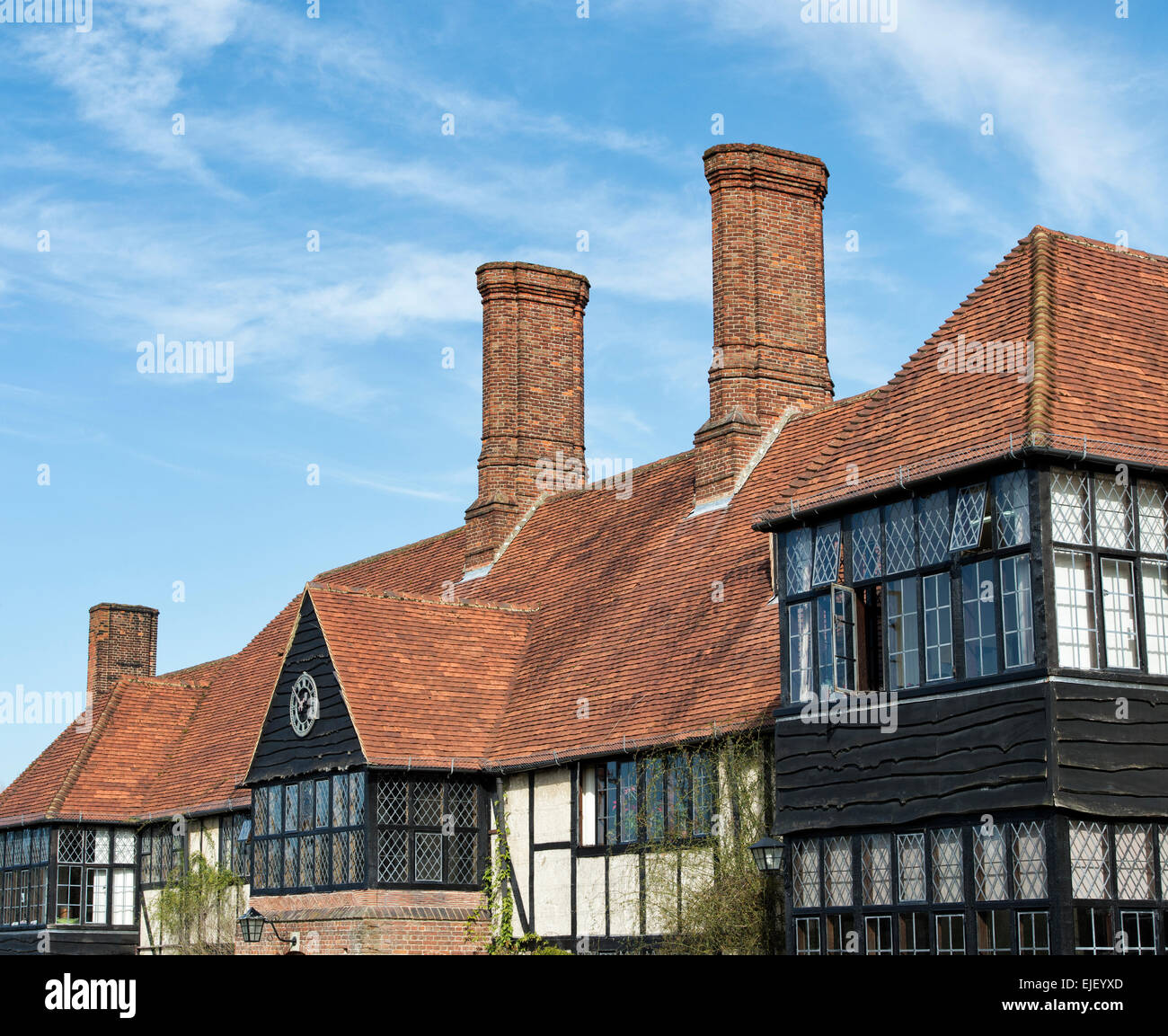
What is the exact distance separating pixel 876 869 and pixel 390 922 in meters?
7.87

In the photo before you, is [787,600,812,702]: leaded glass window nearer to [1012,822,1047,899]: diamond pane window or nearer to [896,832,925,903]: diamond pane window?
[896,832,925,903]: diamond pane window

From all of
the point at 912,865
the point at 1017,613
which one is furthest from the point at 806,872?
the point at 1017,613

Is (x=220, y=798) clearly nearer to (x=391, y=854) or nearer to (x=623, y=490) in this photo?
(x=391, y=854)

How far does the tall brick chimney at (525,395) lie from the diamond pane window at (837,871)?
14059 millimetres

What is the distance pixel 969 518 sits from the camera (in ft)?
45.4

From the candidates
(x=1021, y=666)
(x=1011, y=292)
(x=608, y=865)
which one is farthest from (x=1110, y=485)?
(x=608, y=865)

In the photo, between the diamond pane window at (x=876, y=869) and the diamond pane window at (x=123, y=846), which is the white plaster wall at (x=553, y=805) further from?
the diamond pane window at (x=123, y=846)

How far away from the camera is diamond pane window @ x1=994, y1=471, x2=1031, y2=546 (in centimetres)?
Result: 1337

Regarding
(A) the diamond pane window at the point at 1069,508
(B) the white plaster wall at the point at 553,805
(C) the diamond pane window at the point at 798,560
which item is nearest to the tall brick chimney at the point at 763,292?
(B) the white plaster wall at the point at 553,805

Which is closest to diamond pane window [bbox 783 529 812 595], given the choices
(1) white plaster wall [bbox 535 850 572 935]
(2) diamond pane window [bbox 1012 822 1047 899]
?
(2) diamond pane window [bbox 1012 822 1047 899]

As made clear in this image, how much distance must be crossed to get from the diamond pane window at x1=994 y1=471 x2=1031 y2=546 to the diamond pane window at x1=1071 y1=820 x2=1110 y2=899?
2360mm

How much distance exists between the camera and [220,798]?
2609 cm

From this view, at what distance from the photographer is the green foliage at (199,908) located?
994 inches

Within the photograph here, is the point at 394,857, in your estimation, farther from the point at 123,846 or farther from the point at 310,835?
the point at 123,846
